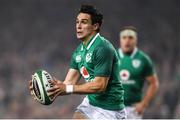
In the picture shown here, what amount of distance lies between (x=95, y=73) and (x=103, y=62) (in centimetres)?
12

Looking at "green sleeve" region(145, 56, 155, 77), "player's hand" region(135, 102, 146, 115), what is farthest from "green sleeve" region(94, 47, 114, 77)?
"green sleeve" region(145, 56, 155, 77)

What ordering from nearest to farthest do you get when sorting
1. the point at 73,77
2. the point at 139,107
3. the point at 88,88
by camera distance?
1. the point at 88,88
2. the point at 73,77
3. the point at 139,107

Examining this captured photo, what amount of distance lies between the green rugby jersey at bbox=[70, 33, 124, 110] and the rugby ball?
0.46 meters

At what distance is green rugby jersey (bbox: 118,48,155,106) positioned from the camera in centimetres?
810

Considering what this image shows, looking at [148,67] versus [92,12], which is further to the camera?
[148,67]

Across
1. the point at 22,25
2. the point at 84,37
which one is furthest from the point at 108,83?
the point at 22,25

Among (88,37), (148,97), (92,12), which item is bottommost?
(148,97)

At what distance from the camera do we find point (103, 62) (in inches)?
197

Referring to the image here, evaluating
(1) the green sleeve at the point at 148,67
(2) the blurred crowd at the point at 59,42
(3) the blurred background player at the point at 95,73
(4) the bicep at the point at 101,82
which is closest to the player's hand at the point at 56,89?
(3) the blurred background player at the point at 95,73

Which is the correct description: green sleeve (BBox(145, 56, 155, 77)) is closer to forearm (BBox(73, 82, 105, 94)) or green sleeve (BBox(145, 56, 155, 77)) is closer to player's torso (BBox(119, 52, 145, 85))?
player's torso (BBox(119, 52, 145, 85))

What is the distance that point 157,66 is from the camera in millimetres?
12484

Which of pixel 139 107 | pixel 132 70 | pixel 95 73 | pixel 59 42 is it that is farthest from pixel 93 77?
pixel 59 42

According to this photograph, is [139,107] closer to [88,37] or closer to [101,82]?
[88,37]

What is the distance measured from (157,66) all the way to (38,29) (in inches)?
110
